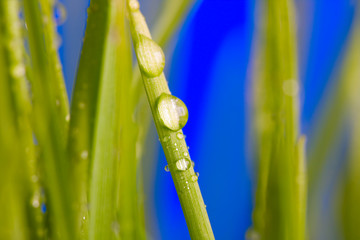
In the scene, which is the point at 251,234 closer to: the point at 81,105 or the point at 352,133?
the point at 352,133

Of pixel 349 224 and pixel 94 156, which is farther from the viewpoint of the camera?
pixel 349 224

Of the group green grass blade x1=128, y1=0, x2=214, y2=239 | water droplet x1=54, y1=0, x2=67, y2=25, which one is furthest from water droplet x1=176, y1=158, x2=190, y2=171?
water droplet x1=54, y1=0, x2=67, y2=25

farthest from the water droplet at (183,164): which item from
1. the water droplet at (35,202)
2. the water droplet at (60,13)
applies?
the water droplet at (60,13)

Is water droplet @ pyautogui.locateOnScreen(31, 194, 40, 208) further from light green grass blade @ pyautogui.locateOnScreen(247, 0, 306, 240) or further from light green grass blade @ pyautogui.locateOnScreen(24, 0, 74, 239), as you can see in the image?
light green grass blade @ pyautogui.locateOnScreen(247, 0, 306, 240)

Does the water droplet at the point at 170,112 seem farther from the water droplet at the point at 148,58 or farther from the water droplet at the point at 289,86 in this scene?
the water droplet at the point at 289,86

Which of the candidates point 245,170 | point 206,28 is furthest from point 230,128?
point 206,28

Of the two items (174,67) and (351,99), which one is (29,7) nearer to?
(174,67)

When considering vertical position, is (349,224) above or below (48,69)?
below
